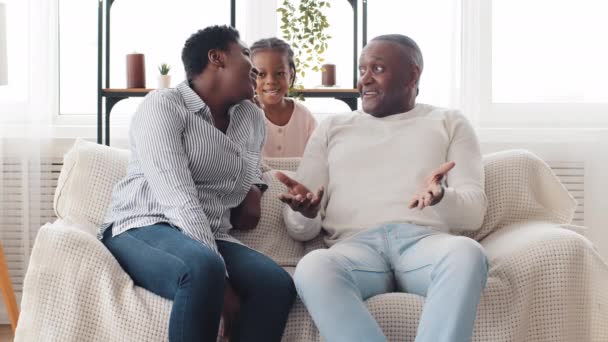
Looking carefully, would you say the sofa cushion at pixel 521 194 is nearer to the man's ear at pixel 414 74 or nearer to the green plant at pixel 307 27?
the man's ear at pixel 414 74

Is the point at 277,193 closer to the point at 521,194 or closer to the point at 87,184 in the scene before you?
the point at 87,184

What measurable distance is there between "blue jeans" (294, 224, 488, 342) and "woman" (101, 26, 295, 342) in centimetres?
12

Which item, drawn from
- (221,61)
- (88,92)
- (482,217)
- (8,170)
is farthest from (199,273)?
(88,92)

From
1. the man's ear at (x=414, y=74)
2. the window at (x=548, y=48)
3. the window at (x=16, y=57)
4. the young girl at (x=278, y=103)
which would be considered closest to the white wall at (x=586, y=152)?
the window at (x=548, y=48)

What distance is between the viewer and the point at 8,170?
3.44 meters

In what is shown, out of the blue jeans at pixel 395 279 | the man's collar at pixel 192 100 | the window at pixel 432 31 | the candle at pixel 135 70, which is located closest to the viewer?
the blue jeans at pixel 395 279

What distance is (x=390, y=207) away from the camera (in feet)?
7.39

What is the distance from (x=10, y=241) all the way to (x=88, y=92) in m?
0.73

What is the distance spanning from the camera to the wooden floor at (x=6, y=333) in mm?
3258

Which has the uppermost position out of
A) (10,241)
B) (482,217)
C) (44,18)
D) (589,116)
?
(44,18)

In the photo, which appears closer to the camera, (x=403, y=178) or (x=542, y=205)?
(x=403, y=178)

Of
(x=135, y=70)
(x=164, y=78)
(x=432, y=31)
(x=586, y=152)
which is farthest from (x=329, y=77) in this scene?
(x=586, y=152)

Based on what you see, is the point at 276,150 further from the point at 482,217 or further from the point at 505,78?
the point at 505,78

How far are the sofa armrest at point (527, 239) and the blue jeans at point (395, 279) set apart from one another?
0.53ft
